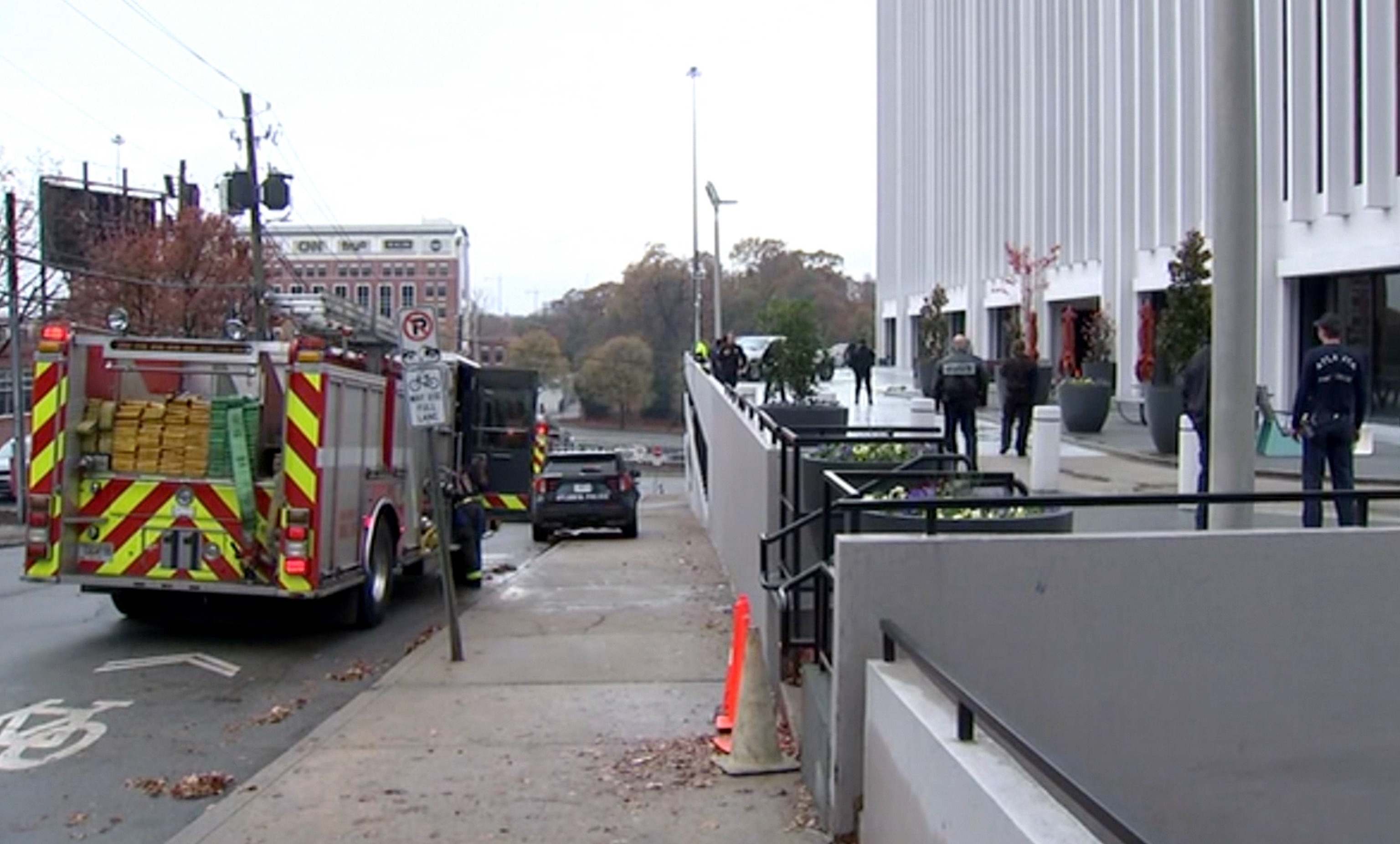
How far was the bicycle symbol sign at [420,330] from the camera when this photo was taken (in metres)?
13.0

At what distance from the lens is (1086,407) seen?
24484mm

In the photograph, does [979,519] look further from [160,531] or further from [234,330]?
Answer: [234,330]

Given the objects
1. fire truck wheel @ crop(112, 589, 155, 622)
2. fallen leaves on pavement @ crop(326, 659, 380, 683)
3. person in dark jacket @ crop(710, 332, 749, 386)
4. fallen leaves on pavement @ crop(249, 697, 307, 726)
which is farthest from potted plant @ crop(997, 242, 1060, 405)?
fallen leaves on pavement @ crop(249, 697, 307, 726)

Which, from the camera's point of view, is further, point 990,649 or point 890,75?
point 890,75

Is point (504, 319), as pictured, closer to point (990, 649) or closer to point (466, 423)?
point (466, 423)

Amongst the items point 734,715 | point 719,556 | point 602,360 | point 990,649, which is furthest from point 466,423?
point 602,360

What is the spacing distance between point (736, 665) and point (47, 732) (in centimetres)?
436

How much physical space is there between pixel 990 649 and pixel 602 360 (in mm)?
93372

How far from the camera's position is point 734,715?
7.95 meters

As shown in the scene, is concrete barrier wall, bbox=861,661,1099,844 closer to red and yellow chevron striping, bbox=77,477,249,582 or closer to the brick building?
red and yellow chevron striping, bbox=77,477,249,582

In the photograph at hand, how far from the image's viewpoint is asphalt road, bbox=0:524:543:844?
7.52 m

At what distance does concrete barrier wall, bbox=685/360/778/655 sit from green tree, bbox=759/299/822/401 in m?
4.61

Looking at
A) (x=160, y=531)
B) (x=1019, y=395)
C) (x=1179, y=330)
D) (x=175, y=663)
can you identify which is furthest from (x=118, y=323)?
(x=1179, y=330)

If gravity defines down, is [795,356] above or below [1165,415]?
above
